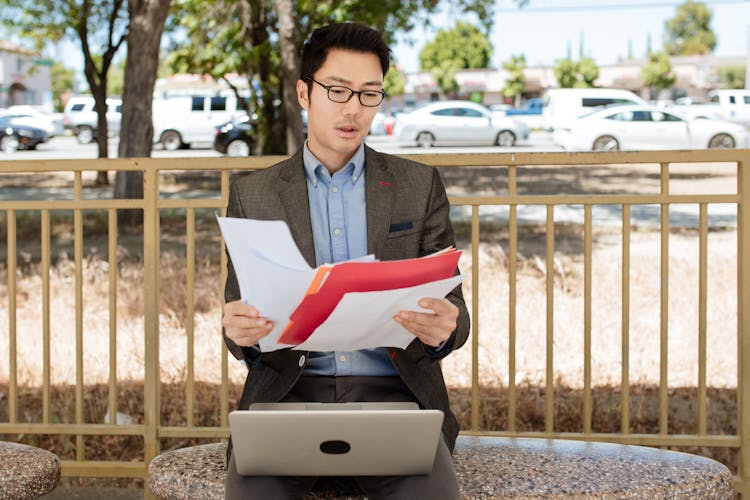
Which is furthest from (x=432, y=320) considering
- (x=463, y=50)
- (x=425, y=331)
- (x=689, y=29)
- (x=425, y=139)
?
(x=689, y=29)

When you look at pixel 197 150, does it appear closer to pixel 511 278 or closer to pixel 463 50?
pixel 511 278

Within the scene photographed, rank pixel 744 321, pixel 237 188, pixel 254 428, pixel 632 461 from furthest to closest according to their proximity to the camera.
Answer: pixel 744 321, pixel 632 461, pixel 237 188, pixel 254 428

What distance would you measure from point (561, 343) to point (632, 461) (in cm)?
392

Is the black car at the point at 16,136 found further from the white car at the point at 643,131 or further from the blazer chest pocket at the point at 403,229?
the blazer chest pocket at the point at 403,229

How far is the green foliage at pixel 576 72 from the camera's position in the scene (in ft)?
232

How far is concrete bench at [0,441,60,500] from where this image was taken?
321 cm

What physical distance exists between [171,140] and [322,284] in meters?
35.4

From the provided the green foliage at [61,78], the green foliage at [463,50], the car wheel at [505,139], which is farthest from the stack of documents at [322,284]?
the green foliage at [61,78]

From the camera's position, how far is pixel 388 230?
9.14 feet

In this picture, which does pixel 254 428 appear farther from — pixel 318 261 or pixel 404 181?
pixel 404 181

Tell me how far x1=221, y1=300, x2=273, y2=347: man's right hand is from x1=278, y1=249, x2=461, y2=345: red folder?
0.34 ft

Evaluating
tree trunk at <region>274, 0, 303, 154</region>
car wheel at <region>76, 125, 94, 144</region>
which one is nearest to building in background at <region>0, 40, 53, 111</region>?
car wheel at <region>76, 125, 94, 144</region>

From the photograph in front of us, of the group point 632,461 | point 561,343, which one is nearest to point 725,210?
point 561,343

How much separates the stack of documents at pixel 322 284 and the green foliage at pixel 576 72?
70335 millimetres
